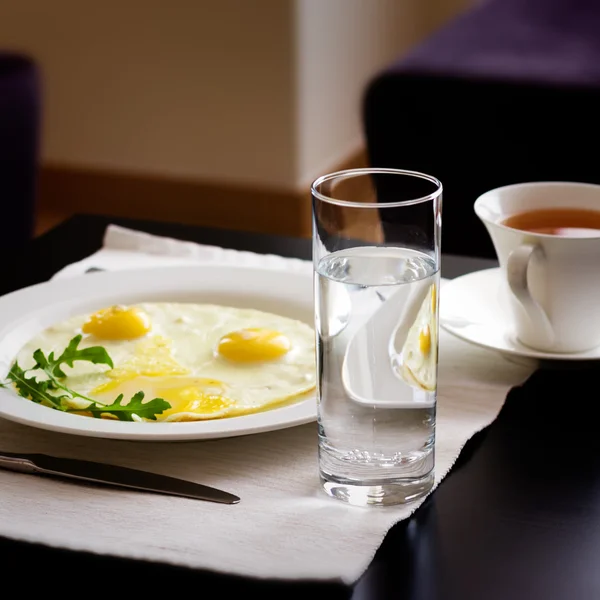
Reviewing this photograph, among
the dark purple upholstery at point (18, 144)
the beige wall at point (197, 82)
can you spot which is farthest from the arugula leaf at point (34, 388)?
the beige wall at point (197, 82)

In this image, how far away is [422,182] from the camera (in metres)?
0.77

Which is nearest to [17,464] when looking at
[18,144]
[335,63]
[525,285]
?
[525,285]

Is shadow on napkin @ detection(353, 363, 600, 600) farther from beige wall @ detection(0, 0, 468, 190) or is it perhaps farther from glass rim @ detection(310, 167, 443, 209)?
beige wall @ detection(0, 0, 468, 190)

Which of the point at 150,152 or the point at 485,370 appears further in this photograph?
the point at 150,152

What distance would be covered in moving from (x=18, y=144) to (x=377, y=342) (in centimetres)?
216

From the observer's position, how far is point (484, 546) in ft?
2.37

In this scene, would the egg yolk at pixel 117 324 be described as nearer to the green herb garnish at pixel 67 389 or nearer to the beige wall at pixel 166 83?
the green herb garnish at pixel 67 389

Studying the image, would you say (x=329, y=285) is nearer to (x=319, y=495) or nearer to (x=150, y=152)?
(x=319, y=495)

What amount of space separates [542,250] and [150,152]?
2.92 meters

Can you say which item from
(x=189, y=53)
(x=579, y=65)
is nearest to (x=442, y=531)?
(x=579, y=65)

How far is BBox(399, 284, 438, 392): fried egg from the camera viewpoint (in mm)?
728

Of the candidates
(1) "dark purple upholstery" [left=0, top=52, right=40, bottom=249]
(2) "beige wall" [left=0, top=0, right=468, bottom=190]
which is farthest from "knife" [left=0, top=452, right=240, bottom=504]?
(2) "beige wall" [left=0, top=0, right=468, bottom=190]

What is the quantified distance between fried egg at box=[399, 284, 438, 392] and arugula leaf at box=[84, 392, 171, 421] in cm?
21

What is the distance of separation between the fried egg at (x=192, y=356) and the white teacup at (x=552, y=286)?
0.67 ft
